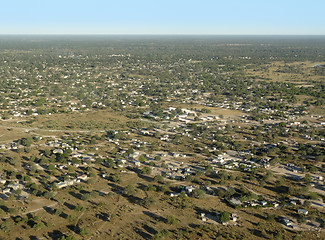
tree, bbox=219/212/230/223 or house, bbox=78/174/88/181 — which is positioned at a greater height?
house, bbox=78/174/88/181

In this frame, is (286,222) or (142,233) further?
(286,222)

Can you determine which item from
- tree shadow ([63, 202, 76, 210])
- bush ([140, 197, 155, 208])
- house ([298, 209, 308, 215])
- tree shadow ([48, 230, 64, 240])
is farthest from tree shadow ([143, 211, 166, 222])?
house ([298, 209, 308, 215])

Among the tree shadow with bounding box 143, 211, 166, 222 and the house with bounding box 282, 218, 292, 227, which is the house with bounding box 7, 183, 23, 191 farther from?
the house with bounding box 282, 218, 292, 227

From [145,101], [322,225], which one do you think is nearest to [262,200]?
[322,225]

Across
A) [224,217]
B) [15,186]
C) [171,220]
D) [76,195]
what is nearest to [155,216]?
[171,220]

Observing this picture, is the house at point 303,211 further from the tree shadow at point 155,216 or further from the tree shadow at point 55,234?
the tree shadow at point 55,234

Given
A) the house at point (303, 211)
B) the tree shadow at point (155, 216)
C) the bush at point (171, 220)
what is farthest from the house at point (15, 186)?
the house at point (303, 211)

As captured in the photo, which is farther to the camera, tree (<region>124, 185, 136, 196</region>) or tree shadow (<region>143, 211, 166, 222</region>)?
tree (<region>124, 185, 136, 196</region>)

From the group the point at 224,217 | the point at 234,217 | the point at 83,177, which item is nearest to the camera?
the point at 224,217

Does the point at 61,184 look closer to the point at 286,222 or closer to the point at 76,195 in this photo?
the point at 76,195

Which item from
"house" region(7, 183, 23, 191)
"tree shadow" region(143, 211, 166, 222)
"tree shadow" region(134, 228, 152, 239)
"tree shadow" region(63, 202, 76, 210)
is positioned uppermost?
"house" region(7, 183, 23, 191)

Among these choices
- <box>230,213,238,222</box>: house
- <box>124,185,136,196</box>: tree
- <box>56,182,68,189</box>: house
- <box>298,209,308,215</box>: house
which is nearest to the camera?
<box>230,213,238,222</box>: house
